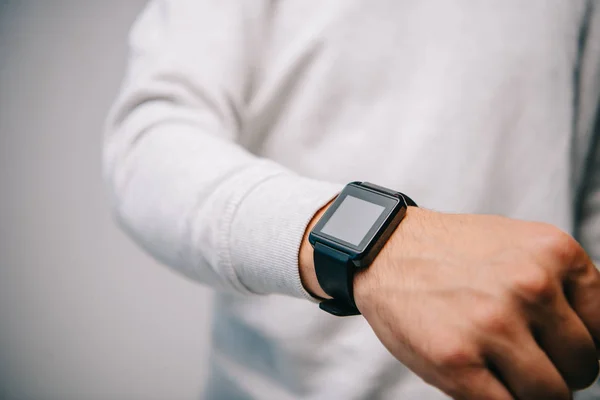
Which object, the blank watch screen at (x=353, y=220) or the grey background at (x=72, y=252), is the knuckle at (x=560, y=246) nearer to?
the blank watch screen at (x=353, y=220)

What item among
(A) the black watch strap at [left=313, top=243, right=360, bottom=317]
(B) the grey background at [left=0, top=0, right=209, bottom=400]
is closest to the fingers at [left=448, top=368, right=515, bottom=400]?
(A) the black watch strap at [left=313, top=243, right=360, bottom=317]

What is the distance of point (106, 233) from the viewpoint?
1.04 metres

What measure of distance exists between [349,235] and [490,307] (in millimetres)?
115

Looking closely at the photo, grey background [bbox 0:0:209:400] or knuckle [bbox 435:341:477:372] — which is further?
grey background [bbox 0:0:209:400]

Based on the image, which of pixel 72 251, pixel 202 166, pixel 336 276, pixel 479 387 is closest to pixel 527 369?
pixel 479 387

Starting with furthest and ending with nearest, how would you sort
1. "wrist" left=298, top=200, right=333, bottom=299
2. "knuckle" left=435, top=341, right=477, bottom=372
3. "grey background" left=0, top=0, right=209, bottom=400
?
"grey background" left=0, top=0, right=209, bottom=400 → "wrist" left=298, top=200, right=333, bottom=299 → "knuckle" left=435, top=341, right=477, bottom=372

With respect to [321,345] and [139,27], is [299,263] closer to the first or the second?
[321,345]

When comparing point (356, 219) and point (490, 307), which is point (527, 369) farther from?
point (356, 219)

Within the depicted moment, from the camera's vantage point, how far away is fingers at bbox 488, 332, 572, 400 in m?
0.24

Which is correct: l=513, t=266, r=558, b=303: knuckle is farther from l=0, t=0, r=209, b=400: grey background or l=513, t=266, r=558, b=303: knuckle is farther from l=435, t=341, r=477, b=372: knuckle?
l=0, t=0, r=209, b=400: grey background

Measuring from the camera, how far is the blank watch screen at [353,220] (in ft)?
1.02

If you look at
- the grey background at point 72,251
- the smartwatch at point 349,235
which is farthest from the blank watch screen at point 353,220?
the grey background at point 72,251

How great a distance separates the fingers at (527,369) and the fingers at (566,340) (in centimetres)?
1

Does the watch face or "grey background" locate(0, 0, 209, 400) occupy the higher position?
the watch face
